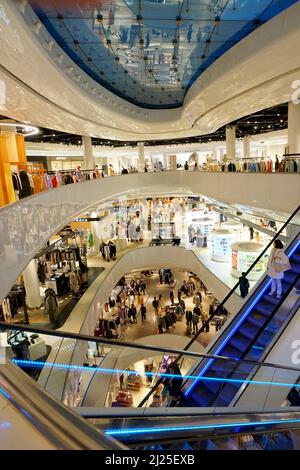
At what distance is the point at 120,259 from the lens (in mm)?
18297

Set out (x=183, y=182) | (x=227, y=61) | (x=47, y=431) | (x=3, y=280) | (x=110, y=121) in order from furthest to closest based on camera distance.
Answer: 1. (x=183, y=182)
2. (x=110, y=121)
3. (x=227, y=61)
4. (x=3, y=280)
5. (x=47, y=431)

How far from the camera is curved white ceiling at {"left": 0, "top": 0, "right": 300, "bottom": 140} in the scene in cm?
535

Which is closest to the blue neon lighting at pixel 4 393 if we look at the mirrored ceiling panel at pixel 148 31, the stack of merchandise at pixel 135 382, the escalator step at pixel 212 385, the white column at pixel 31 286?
the escalator step at pixel 212 385

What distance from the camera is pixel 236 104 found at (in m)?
10.8

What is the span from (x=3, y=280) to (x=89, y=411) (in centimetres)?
280

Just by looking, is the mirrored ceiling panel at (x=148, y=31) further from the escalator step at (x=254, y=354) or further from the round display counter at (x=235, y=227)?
the round display counter at (x=235, y=227)

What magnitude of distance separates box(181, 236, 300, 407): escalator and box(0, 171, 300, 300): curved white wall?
2.06 m

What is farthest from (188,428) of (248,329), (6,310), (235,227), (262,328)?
(235,227)

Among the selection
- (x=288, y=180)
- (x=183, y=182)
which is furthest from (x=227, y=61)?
(x=183, y=182)

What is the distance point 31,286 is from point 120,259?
6.63m

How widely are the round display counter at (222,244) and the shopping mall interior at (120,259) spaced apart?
8 centimetres

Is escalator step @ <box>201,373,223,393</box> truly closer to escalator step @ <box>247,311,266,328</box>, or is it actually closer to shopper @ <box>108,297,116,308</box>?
escalator step @ <box>247,311,266,328</box>

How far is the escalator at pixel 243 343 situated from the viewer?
5254 millimetres
